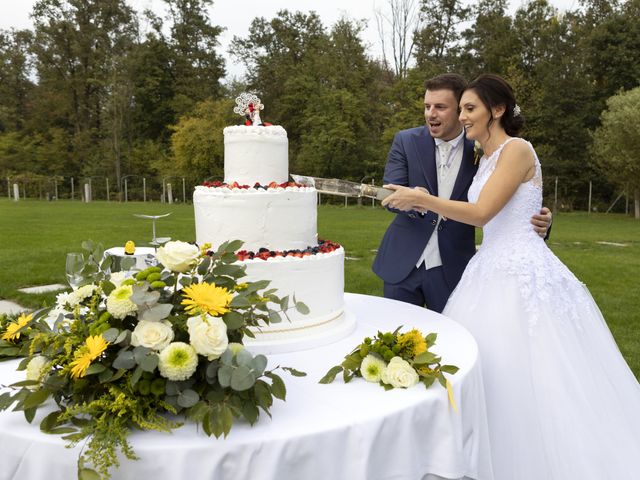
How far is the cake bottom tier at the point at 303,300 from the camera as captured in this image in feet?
8.05

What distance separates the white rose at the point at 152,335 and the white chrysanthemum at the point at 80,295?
1.07ft

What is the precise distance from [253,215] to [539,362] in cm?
166

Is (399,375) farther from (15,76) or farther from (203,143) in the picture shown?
(15,76)

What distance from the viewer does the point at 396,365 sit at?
2.00 m

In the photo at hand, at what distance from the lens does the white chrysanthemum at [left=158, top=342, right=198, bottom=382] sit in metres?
1.56

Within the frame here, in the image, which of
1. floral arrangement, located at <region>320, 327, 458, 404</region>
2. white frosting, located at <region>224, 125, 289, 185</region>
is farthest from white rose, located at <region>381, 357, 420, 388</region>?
white frosting, located at <region>224, 125, 289, 185</region>

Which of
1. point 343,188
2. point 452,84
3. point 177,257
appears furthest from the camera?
point 452,84

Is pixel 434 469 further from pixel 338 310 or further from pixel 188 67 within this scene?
pixel 188 67

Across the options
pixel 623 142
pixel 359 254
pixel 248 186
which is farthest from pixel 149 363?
pixel 623 142

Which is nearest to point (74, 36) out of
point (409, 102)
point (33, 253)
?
point (409, 102)

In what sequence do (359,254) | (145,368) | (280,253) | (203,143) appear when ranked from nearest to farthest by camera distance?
1. (145,368)
2. (280,253)
3. (359,254)
4. (203,143)

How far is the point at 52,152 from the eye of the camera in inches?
1690

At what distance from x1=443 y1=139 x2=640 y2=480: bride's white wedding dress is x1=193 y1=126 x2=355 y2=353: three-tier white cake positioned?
2.74 feet

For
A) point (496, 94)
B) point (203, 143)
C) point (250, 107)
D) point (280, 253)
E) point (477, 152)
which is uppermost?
point (203, 143)
